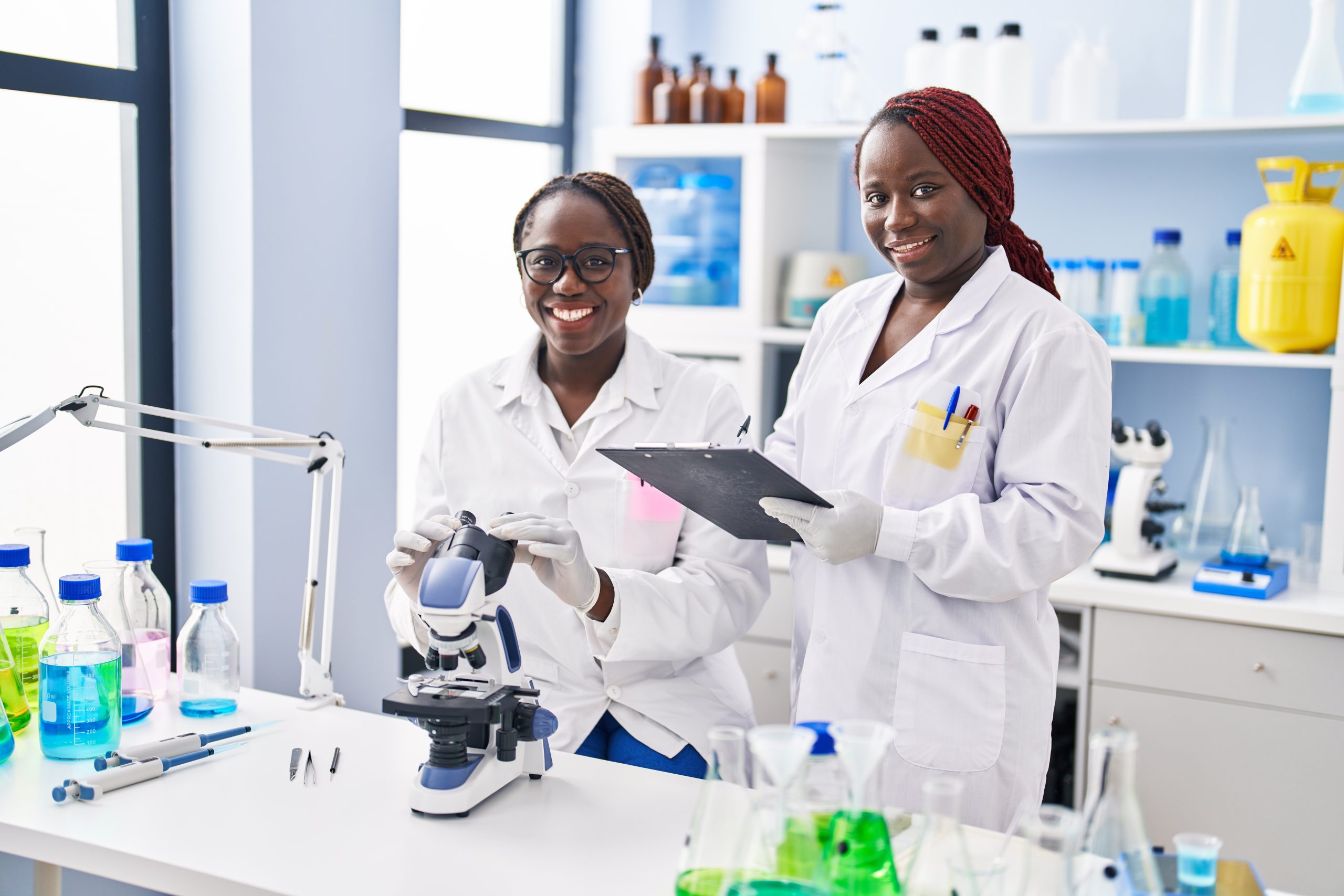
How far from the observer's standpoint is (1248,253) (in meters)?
2.66

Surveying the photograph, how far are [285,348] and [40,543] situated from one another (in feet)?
2.06

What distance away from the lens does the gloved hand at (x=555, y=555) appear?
1.55 metres

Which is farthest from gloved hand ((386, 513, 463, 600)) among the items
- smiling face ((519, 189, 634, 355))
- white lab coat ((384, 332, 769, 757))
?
smiling face ((519, 189, 634, 355))

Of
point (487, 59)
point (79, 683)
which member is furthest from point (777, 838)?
point (487, 59)

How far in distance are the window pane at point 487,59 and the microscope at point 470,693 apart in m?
1.92

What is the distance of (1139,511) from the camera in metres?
2.71

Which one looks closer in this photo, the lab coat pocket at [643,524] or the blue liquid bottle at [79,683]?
the blue liquid bottle at [79,683]

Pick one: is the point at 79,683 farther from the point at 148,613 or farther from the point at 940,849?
the point at 940,849

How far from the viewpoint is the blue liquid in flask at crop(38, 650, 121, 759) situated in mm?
1548

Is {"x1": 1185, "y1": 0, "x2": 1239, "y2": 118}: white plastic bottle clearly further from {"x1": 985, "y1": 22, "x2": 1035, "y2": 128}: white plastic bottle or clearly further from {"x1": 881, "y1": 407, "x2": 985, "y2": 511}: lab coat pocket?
{"x1": 881, "y1": 407, "x2": 985, "y2": 511}: lab coat pocket

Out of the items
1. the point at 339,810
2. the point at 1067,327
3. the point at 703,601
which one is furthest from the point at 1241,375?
the point at 339,810

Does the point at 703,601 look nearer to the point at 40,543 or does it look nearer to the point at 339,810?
the point at 339,810

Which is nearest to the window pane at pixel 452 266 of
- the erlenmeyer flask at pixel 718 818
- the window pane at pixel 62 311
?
the window pane at pixel 62 311

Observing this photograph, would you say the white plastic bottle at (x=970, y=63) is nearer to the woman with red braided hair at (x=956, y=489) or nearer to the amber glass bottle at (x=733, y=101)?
the amber glass bottle at (x=733, y=101)
